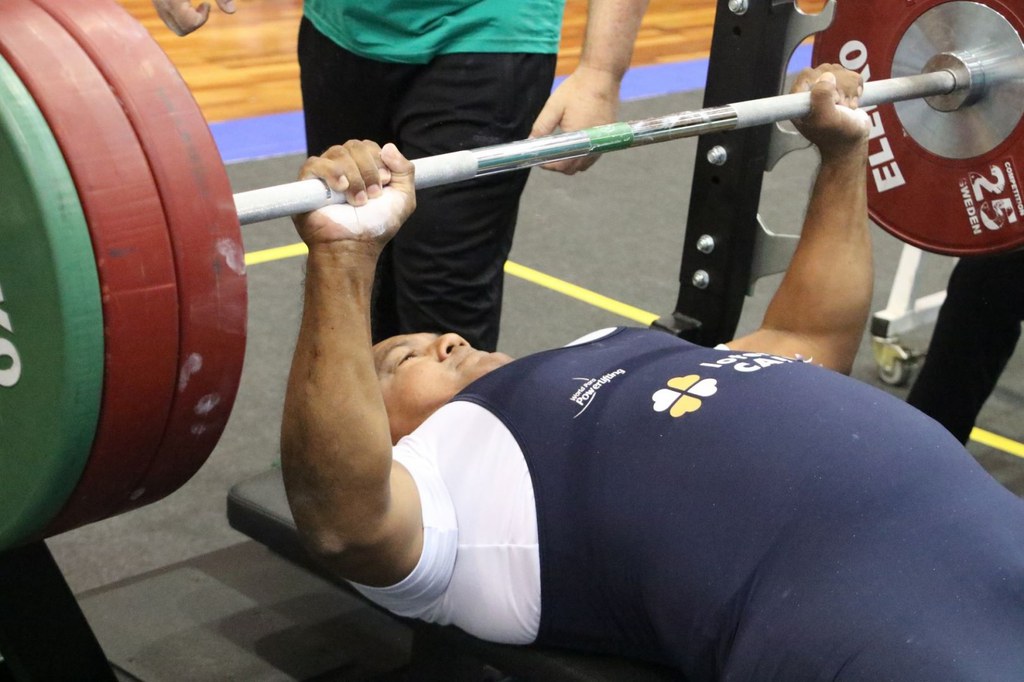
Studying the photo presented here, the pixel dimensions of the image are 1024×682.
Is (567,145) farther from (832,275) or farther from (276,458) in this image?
(276,458)

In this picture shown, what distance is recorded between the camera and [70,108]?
964mm

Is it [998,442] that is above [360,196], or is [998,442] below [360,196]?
below

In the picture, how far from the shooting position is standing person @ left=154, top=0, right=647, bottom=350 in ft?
5.46

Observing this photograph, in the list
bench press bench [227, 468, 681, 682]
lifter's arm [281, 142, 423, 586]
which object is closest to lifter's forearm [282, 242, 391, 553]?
lifter's arm [281, 142, 423, 586]

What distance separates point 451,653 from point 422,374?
0.31 m

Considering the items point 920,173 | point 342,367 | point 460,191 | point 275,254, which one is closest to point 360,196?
point 342,367

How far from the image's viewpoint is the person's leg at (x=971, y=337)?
77.0 inches

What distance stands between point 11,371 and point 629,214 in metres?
2.64

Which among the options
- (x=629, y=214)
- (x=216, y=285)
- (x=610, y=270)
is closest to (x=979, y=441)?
(x=610, y=270)

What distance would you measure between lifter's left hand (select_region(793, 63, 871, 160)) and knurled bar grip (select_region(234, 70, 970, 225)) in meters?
0.02

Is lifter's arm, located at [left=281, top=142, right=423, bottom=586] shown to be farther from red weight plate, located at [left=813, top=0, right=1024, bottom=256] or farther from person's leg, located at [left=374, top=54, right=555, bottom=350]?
red weight plate, located at [left=813, top=0, right=1024, bottom=256]

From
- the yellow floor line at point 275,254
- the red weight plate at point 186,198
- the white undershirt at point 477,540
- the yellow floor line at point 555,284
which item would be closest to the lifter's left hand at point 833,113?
the white undershirt at point 477,540

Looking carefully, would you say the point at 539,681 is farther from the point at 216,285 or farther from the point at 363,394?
the point at 216,285

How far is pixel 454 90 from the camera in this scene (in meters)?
1.68
